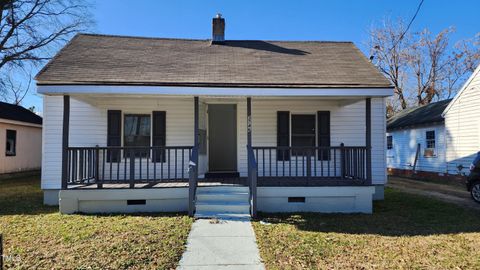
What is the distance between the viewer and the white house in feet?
24.6

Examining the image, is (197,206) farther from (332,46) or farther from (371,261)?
(332,46)

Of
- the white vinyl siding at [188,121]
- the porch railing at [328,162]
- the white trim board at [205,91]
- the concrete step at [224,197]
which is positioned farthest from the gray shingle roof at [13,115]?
the porch railing at [328,162]

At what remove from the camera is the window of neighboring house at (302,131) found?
377 inches

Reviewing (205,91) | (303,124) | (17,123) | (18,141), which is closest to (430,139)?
(303,124)

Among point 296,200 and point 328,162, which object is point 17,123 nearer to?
point 296,200

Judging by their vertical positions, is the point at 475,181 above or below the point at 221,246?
above

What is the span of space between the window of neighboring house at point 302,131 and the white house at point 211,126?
3 cm

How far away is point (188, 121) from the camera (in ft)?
30.8

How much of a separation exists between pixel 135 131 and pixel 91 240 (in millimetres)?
4313

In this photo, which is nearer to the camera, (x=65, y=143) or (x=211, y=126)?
(x=65, y=143)

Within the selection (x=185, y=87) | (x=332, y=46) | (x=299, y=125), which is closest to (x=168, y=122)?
(x=185, y=87)

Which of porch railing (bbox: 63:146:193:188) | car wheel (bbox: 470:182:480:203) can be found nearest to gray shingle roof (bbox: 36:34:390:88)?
porch railing (bbox: 63:146:193:188)

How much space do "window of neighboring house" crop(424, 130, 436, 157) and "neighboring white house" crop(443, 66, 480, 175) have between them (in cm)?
135

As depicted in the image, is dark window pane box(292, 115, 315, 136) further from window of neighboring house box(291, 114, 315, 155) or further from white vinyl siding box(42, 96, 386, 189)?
white vinyl siding box(42, 96, 386, 189)
